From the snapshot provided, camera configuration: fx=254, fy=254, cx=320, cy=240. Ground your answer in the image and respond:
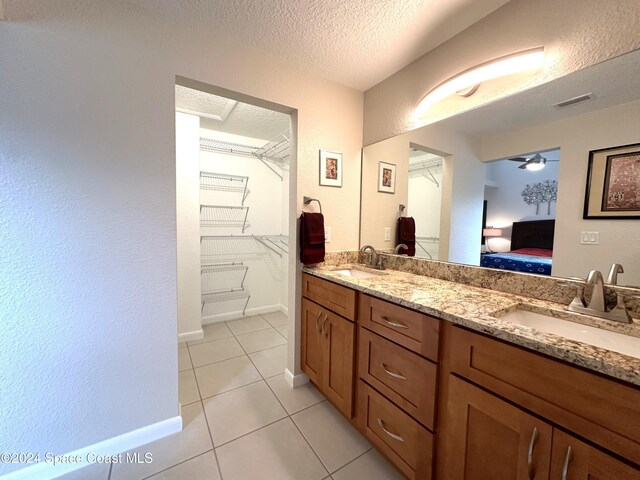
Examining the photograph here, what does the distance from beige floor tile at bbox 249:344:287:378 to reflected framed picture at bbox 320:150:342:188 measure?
1.54 meters

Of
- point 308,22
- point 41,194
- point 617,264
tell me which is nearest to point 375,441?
point 617,264

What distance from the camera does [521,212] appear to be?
49.5 inches

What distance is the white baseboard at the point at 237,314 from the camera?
9.84ft

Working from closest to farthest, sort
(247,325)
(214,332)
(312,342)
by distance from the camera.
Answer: (312,342)
(214,332)
(247,325)

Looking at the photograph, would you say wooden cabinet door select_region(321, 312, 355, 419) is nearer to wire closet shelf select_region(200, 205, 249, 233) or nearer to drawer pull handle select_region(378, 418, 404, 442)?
drawer pull handle select_region(378, 418, 404, 442)

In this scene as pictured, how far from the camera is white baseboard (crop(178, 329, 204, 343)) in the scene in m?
2.52

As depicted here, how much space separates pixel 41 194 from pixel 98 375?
0.90 m

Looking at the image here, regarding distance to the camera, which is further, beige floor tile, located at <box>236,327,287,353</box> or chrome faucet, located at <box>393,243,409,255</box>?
beige floor tile, located at <box>236,327,287,353</box>

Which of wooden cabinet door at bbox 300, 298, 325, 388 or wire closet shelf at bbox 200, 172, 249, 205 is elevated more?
wire closet shelf at bbox 200, 172, 249, 205

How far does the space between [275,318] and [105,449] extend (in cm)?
201

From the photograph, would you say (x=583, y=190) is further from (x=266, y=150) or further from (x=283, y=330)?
(x=266, y=150)

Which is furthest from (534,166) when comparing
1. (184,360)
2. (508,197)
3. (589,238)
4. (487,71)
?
(184,360)

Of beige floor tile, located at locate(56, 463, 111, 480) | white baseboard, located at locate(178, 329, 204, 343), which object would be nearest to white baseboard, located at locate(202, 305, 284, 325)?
white baseboard, located at locate(178, 329, 204, 343)

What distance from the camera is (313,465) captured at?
1.25 meters
